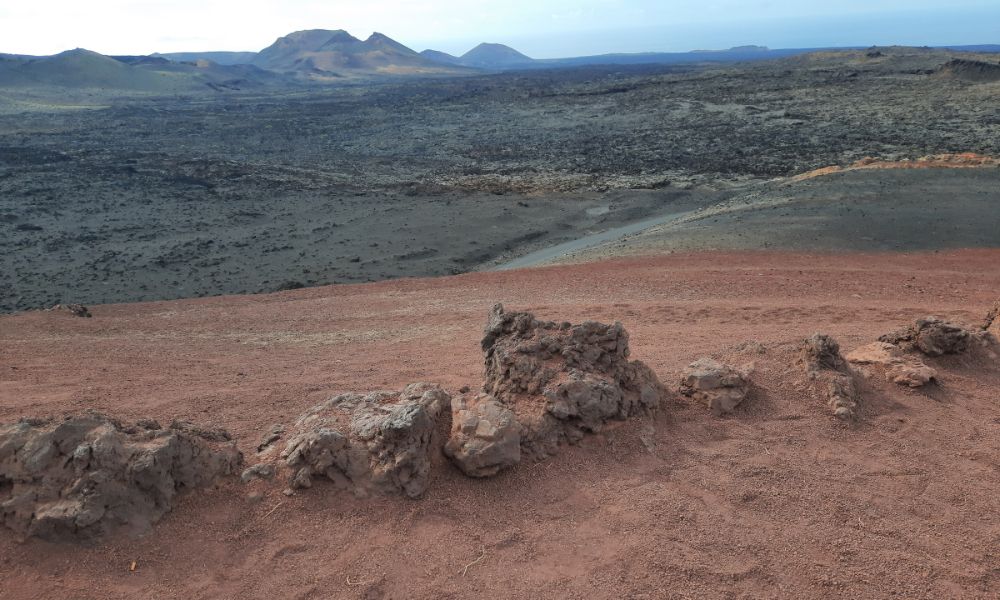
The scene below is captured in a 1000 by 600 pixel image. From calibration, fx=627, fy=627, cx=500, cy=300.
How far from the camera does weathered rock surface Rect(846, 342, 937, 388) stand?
5.71 m

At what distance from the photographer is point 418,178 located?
28.4m

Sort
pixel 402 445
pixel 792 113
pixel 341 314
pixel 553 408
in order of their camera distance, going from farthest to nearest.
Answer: pixel 792 113, pixel 341 314, pixel 553 408, pixel 402 445

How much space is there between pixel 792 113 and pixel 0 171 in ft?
134

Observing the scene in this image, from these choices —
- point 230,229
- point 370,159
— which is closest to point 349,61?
point 370,159

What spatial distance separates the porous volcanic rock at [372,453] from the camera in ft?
14.3

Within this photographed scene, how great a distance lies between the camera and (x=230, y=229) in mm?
20516

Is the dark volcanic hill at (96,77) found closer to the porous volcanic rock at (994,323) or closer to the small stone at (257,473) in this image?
the small stone at (257,473)

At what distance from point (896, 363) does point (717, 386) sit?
1.90 m

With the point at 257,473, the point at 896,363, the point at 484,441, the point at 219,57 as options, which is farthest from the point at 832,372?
→ the point at 219,57

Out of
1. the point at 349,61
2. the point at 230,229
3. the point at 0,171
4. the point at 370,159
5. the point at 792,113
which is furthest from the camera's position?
the point at 349,61

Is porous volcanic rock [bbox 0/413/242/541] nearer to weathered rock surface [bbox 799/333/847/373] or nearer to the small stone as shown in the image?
the small stone

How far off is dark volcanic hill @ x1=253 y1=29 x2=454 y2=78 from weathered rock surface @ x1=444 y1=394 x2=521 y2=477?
389 feet

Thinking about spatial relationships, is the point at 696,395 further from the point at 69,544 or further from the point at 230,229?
the point at 230,229

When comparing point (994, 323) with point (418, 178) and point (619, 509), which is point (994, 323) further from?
point (418, 178)
